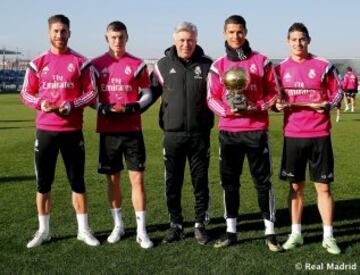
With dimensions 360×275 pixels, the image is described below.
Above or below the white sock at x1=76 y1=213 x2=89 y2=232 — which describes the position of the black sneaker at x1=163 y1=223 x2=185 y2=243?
below

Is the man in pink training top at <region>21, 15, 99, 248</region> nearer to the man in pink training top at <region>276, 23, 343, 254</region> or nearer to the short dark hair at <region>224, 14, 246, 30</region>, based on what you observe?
the short dark hair at <region>224, 14, 246, 30</region>

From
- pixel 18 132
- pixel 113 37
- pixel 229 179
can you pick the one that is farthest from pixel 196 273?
pixel 18 132

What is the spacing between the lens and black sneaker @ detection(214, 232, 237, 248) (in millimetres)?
5158

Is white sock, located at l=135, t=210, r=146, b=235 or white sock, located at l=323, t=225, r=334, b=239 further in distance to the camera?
white sock, located at l=135, t=210, r=146, b=235

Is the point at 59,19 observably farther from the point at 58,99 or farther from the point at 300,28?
the point at 300,28

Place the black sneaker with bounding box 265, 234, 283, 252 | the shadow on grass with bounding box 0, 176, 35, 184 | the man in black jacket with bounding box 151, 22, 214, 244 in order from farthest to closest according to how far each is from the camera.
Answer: the shadow on grass with bounding box 0, 176, 35, 184 < the man in black jacket with bounding box 151, 22, 214, 244 < the black sneaker with bounding box 265, 234, 283, 252

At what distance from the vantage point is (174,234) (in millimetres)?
5379

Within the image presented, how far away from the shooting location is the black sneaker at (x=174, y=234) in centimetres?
532

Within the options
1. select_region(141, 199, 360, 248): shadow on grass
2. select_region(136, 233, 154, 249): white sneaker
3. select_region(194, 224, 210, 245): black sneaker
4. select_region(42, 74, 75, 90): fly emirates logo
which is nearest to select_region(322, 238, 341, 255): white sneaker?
select_region(141, 199, 360, 248): shadow on grass

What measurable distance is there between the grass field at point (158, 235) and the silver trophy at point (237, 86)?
4.90 ft

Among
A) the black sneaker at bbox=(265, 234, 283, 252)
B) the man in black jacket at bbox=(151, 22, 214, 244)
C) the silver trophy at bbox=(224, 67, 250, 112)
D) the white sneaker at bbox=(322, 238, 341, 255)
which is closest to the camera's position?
the silver trophy at bbox=(224, 67, 250, 112)

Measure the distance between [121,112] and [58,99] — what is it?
67cm

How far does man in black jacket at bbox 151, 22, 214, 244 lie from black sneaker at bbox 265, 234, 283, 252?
2.17ft

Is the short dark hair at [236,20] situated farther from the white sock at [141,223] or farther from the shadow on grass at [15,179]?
the shadow on grass at [15,179]
